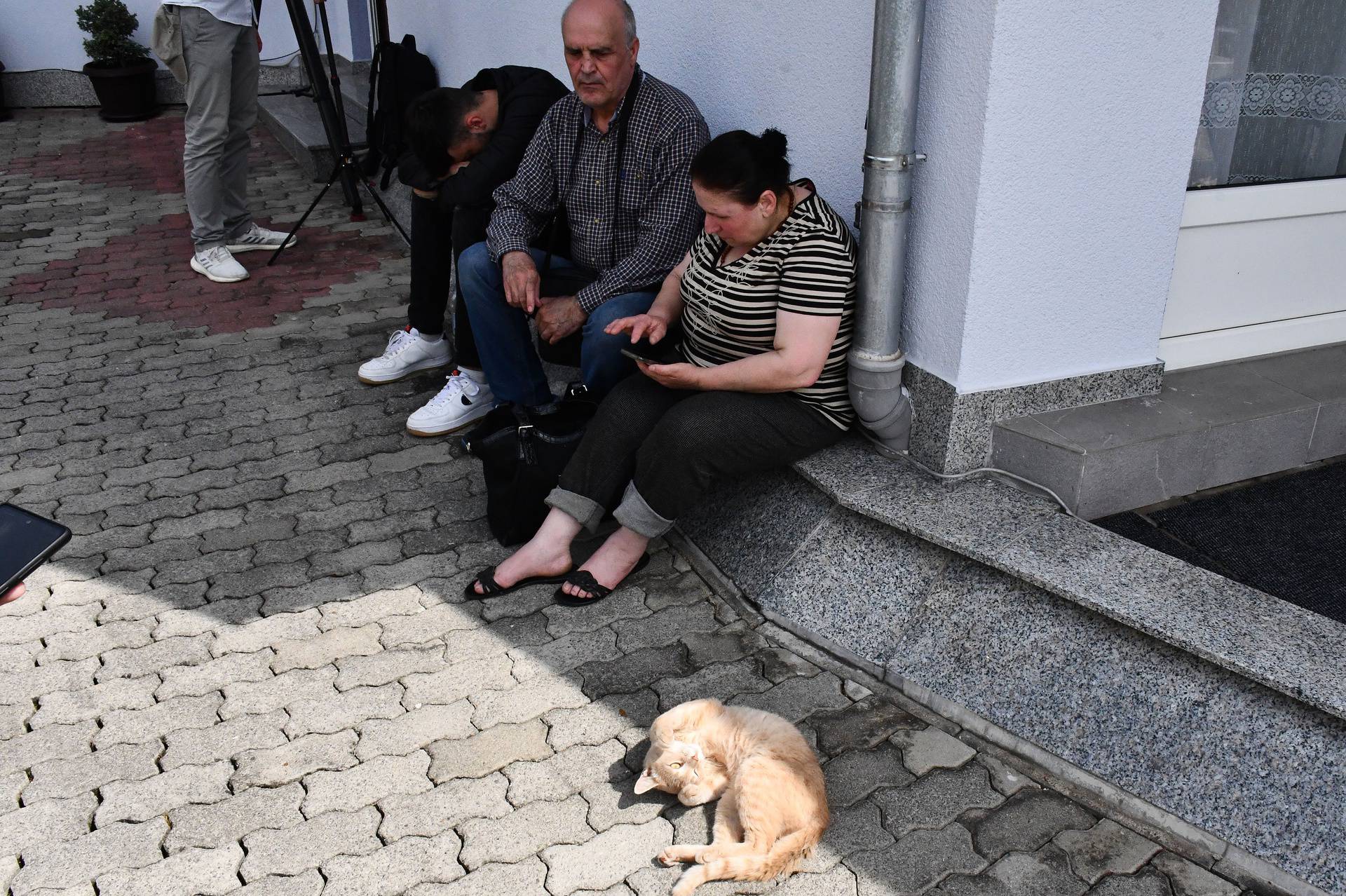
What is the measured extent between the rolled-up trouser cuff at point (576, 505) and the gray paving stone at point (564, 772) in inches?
31.0

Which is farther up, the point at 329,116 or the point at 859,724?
the point at 329,116

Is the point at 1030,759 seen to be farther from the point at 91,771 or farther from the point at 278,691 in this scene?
the point at 91,771

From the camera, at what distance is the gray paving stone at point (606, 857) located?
2.18m

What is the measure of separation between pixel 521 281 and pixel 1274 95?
240 cm

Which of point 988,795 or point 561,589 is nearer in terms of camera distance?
point 988,795

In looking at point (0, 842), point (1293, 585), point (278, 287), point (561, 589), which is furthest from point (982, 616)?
point (278, 287)

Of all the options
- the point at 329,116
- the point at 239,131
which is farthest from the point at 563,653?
the point at 329,116

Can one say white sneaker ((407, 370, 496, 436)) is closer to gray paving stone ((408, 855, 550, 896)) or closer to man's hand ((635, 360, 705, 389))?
man's hand ((635, 360, 705, 389))

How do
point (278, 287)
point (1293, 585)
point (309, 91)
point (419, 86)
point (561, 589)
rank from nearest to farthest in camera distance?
point (1293, 585)
point (561, 589)
point (278, 287)
point (419, 86)
point (309, 91)

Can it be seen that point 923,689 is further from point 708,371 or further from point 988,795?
point 708,371

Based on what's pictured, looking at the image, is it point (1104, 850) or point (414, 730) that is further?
point (414, 730)

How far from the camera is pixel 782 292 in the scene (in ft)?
9.43

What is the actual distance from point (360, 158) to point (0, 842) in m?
5.43

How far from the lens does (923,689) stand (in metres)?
2.65
